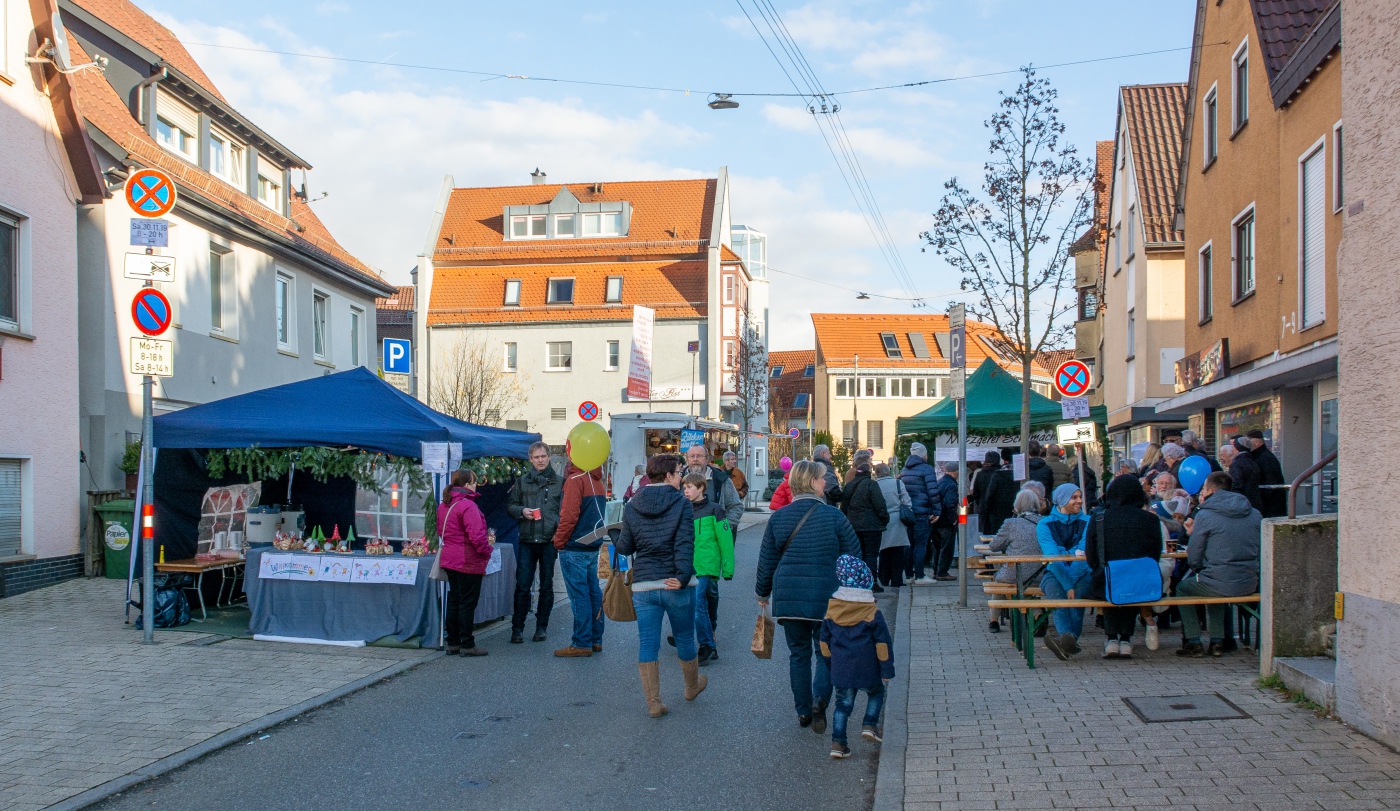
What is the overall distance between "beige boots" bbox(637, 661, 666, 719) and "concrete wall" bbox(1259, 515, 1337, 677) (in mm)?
4149

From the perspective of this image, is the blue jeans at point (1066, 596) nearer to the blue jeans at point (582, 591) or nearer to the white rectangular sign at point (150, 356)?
the blue jeans at point (582, 591)

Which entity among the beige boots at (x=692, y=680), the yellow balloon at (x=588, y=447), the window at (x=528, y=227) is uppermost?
the window at (x=528, y=227)

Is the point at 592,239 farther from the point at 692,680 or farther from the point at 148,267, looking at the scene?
the point at 692,680

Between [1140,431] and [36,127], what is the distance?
2271 centimetres

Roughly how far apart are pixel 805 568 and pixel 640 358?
96.8 ft

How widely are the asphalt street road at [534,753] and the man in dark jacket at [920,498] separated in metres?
6.42

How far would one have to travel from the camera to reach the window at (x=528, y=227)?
4928 cm

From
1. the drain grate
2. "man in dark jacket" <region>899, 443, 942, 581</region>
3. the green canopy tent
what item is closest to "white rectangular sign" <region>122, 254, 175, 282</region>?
the drain grate

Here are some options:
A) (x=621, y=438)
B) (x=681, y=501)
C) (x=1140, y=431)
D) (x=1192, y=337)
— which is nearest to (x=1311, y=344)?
(x=1192, y=337)

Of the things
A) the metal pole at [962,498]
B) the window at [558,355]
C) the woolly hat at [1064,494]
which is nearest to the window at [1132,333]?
the metal pole at [962,498]

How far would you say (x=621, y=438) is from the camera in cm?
3272

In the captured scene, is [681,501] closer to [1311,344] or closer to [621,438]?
[1311,344]

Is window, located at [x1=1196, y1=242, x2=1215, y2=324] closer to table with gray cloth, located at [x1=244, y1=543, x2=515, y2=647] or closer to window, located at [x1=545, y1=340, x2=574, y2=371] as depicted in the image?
table with gray cloth, located at [x1=244, y1=543, x2=515, y2=647]

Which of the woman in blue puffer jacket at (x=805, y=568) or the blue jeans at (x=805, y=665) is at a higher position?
the woman in blue puffer jacket at (x=805, y=568)
